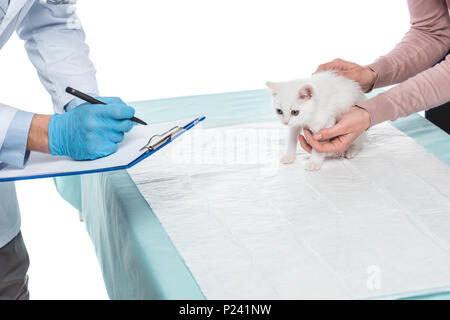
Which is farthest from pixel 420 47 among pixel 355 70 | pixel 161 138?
pixel 161 138

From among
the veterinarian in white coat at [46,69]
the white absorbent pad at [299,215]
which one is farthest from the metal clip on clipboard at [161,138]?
the veterinarian in white coat at [46,69]

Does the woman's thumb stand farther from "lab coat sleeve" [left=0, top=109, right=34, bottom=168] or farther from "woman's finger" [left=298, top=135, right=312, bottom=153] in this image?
"lab coat sleeve" [left=0, top=109, right=34, bottom=168]

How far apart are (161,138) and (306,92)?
0.45 metres

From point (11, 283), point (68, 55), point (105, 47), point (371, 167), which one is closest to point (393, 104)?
point (371, 167)

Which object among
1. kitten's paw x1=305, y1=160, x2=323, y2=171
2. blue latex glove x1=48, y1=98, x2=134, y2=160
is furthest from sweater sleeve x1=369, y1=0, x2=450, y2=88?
blue latex glove x1=48, y1=98, x2=134, y2=160

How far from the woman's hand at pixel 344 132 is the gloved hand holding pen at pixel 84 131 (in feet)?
1.65

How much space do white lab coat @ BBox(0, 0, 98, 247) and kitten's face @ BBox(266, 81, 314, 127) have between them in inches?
19.2

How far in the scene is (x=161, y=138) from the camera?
46.9 inches

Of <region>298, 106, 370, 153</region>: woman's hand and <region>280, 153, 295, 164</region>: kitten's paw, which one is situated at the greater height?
<region>298, 106, 370, 153</region>: woman's hand

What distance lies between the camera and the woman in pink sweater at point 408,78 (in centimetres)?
144

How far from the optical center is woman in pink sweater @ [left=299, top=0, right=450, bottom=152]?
4.72 ft

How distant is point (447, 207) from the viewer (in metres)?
1.26

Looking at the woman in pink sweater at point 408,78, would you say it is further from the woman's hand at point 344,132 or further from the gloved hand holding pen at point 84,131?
the gloved hand holding pen at point 84,131
